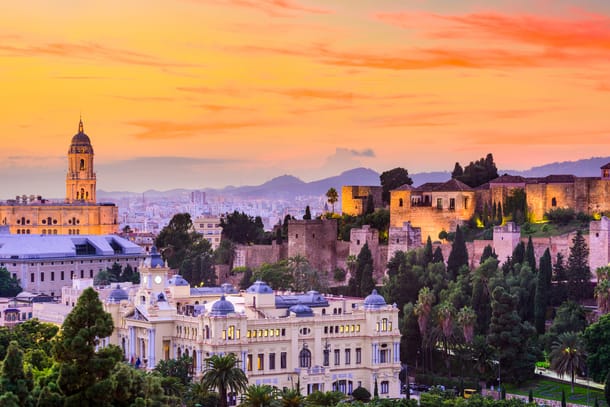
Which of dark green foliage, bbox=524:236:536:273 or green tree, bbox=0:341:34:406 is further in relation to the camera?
dark green foliage, bbox=524:236:536:273

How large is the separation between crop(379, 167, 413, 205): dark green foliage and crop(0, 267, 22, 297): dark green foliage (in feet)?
83.1

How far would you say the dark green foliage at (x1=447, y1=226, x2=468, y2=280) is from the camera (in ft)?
252

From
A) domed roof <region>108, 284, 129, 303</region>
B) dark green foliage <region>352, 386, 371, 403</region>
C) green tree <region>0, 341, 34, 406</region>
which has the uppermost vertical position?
domed roof <region>108, 284, 129, 303</region>

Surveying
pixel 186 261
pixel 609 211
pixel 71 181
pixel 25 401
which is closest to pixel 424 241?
pixel 609 211

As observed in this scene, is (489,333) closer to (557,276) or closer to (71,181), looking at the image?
(557,276)

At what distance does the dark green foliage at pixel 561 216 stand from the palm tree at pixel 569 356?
19339mm

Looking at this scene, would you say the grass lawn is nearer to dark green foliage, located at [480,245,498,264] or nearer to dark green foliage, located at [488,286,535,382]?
dark green foliage, located at [488,286,535,382]

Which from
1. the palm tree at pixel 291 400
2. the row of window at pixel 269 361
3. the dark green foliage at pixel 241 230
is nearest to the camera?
the palm tree at pixel 291 400

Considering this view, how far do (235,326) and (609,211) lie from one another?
1038 inches

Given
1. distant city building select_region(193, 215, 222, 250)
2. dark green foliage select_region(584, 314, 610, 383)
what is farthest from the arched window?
distant city building select_region(193, 215, 222, 250)

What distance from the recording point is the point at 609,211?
80.9 meters

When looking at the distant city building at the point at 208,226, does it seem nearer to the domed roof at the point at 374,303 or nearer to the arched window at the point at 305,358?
the domed roof at the point at 374,303

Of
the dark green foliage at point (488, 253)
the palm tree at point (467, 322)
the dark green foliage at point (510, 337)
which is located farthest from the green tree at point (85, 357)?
the dark green foliage at point (488, 253)

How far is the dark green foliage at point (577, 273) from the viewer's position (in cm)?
7131
